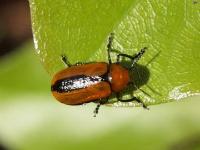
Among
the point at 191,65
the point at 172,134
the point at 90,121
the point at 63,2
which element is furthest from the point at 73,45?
the point at 172,134

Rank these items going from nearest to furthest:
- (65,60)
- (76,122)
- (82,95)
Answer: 1. (65,60)
2. (82,95)
3. (76,122)

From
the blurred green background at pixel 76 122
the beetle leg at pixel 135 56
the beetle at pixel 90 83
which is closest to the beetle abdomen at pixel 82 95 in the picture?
the beetle at pixel 90 83

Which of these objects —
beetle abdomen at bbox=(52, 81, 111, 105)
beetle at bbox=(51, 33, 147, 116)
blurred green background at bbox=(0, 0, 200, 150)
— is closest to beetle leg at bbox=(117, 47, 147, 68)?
beetle at bbox=(51, 33, 147, 116)

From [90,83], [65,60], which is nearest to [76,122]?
[90,83]

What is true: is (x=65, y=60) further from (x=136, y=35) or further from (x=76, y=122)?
(x=76, y=122)

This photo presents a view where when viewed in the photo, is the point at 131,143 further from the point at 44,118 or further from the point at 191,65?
the point at 191,65

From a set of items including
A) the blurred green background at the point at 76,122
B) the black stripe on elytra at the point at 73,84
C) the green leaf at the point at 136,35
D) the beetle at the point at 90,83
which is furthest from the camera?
the blurred green background at the point at 76,122

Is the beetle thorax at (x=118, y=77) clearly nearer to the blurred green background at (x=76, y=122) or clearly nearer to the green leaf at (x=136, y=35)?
the green leaf at (x=136, y=35)
